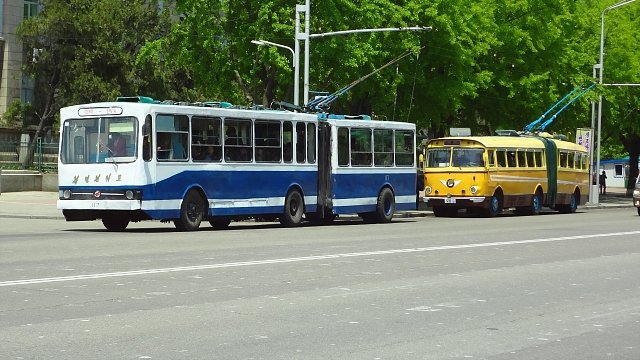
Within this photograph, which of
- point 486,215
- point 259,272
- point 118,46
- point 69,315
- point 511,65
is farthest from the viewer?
point 118,46

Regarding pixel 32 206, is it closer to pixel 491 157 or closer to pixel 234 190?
pixel 234 190

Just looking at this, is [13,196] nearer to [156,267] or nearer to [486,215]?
[486,215]

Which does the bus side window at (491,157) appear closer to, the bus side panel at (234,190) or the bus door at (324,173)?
the bus door at (324,173)

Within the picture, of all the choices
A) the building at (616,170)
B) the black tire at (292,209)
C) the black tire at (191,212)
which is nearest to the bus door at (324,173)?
the black tire at (292,209)

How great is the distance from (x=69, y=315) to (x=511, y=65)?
41401 millimetres

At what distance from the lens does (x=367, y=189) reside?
33.9 m

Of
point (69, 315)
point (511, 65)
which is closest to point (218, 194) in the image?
point (69, 315)

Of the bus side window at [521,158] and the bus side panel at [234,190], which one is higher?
the bus side window at [521,158]

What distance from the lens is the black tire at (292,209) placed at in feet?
100

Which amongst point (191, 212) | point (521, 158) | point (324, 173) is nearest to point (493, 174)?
point (521, 158)

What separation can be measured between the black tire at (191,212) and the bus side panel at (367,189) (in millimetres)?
5705

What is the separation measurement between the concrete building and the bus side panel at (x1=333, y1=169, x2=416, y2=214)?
4055 cm

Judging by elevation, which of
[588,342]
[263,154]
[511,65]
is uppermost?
[511,65]

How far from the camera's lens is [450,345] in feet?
32.3
